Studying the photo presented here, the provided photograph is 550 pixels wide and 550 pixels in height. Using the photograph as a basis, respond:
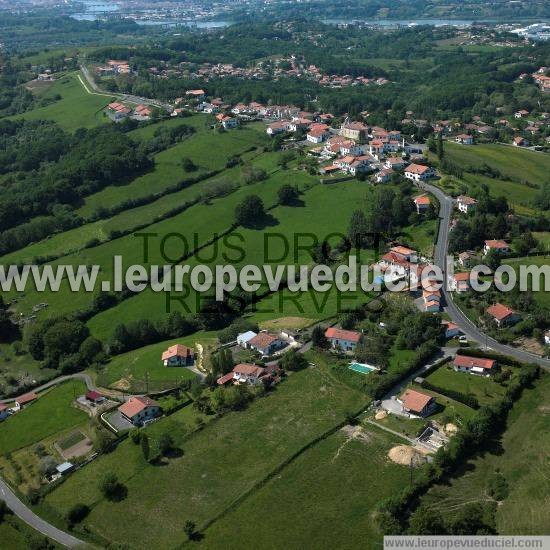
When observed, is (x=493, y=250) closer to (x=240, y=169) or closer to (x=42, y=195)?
(x=240, y=169)

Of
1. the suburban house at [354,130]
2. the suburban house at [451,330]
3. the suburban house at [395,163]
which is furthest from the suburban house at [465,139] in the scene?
the suburban house at [451,330]

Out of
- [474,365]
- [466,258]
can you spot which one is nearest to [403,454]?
[474,365]

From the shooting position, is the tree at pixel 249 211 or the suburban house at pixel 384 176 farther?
the suburban house at pixel 384 176

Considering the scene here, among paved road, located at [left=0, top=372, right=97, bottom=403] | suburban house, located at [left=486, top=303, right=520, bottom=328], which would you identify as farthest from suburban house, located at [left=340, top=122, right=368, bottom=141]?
paved road, located at [left=0, top=372, right=97, bottom=403]

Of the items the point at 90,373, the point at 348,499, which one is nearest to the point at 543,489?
the point at 348,499

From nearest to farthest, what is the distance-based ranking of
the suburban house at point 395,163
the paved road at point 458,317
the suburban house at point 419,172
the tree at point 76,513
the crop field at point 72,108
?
the tree at point 76,513 < the paved road at point 458,317 < the suburban house at point 419,172 < the suburban house at point 395,163 < the crop field at point 72,108

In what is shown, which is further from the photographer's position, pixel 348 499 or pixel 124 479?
pixel 124 479

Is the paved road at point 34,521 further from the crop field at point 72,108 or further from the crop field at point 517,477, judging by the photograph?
the crop field at point 72,108
